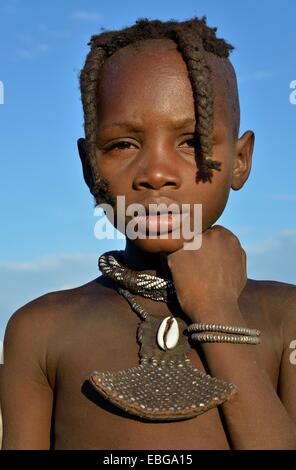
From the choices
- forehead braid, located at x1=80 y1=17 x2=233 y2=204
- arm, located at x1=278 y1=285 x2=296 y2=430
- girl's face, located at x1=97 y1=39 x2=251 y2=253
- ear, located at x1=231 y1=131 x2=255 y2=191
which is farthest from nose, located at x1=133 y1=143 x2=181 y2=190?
arm, located at x1=278 y1=285 x2=296 y2=430

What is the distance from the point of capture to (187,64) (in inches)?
111

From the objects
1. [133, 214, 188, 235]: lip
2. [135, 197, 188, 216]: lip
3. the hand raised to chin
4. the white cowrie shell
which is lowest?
the white cowrie shell

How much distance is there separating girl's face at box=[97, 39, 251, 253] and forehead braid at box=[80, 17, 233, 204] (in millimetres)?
25

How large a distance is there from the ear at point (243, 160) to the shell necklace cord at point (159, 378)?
1.57 feet

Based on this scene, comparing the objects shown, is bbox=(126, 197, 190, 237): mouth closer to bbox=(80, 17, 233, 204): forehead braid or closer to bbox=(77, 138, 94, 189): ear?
bbox=(80, 17, 233, 204): forehead braid

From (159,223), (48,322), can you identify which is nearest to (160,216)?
(159,223)

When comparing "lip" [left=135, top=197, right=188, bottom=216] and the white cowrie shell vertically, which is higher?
"lip" [left=135, top=197, right=188, bottom=216]

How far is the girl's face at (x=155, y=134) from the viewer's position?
2.73m

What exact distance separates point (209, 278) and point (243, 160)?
54cm

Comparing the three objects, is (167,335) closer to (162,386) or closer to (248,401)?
(162,386)

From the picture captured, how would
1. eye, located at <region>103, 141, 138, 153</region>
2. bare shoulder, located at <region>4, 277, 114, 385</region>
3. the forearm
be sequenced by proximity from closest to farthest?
the forearm
eye, located at <region>103, 141, 138, 153</region>
bare shoulder, located at <region>4, 277, 114, 385</region>

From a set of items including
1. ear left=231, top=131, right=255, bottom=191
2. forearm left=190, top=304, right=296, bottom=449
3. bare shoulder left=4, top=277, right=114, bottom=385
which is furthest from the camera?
ear left=231, top=131, right=255, bottom=191

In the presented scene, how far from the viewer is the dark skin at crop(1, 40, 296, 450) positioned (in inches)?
104

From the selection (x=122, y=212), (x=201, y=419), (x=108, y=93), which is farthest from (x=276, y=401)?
(x=108, y=93)
